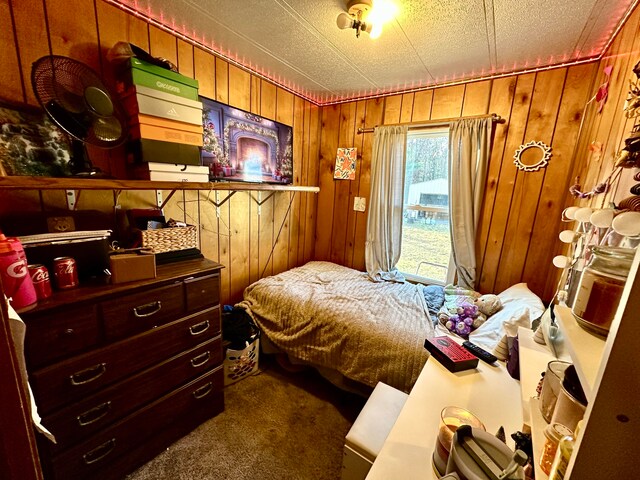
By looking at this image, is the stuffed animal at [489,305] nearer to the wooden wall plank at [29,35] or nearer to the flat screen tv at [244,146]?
the flat screen tv at [244,146]

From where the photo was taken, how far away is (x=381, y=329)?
174 cm

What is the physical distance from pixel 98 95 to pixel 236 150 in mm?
1021

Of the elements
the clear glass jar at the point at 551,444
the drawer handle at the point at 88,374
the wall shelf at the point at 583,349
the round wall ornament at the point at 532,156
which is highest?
the round wall ornament at the point at 532,156

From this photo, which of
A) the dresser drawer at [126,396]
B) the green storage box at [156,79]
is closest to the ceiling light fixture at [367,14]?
the green storage box at [156,79]

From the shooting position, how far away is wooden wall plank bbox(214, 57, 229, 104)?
6.59 ft

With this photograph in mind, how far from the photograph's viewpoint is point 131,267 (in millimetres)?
1239

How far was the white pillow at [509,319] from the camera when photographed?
56.7 inches

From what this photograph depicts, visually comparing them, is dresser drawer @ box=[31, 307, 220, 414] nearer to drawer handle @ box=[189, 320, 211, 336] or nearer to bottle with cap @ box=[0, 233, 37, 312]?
drawer handle @ box=[189, 320, 211, 336]

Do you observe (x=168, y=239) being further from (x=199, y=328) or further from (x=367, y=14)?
(x=367, y=14)

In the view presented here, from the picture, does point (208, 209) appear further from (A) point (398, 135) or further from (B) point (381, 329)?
(A) point (398, 135)

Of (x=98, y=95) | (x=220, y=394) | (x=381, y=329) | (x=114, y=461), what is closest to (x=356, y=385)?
(x=381, y=329)

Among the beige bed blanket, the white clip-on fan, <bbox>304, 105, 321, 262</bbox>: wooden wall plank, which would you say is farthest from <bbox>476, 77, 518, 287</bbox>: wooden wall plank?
the white clip-on fan

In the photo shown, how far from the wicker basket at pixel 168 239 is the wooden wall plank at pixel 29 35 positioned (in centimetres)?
82

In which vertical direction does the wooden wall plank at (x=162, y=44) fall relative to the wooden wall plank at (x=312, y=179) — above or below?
above
